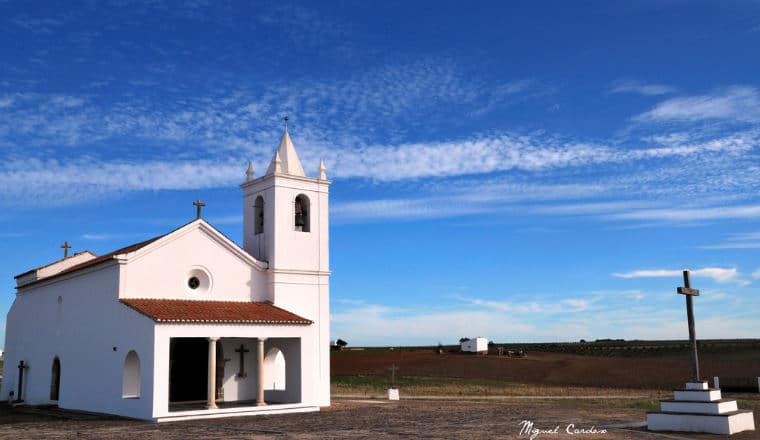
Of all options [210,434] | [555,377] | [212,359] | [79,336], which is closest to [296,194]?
[212,359]

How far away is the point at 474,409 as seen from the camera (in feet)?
86.6

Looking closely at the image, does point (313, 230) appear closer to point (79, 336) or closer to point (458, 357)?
point (79, 336)

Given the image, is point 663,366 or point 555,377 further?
point 663,366

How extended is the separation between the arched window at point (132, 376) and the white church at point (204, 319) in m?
0.04

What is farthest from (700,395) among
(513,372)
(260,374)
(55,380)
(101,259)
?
(513,372)

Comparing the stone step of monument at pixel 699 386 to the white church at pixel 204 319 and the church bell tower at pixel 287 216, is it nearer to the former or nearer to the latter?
the white church at pixel 204 319

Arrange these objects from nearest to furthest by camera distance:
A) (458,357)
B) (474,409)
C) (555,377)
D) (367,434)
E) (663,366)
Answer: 1. (367,434)
2. (474,409)
3. (555,377)
4. (663,366)
5. (458,357)

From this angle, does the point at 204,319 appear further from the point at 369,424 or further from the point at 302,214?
the point at 302,214

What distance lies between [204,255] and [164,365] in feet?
17.8

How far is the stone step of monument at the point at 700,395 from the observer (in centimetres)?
1811

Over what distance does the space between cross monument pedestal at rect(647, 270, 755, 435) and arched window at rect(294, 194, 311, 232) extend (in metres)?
15.8

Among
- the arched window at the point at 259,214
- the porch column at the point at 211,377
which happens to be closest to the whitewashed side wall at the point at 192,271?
the arched window at the point at 259,214

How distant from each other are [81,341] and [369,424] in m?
13.1

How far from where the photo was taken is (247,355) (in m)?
27.9
